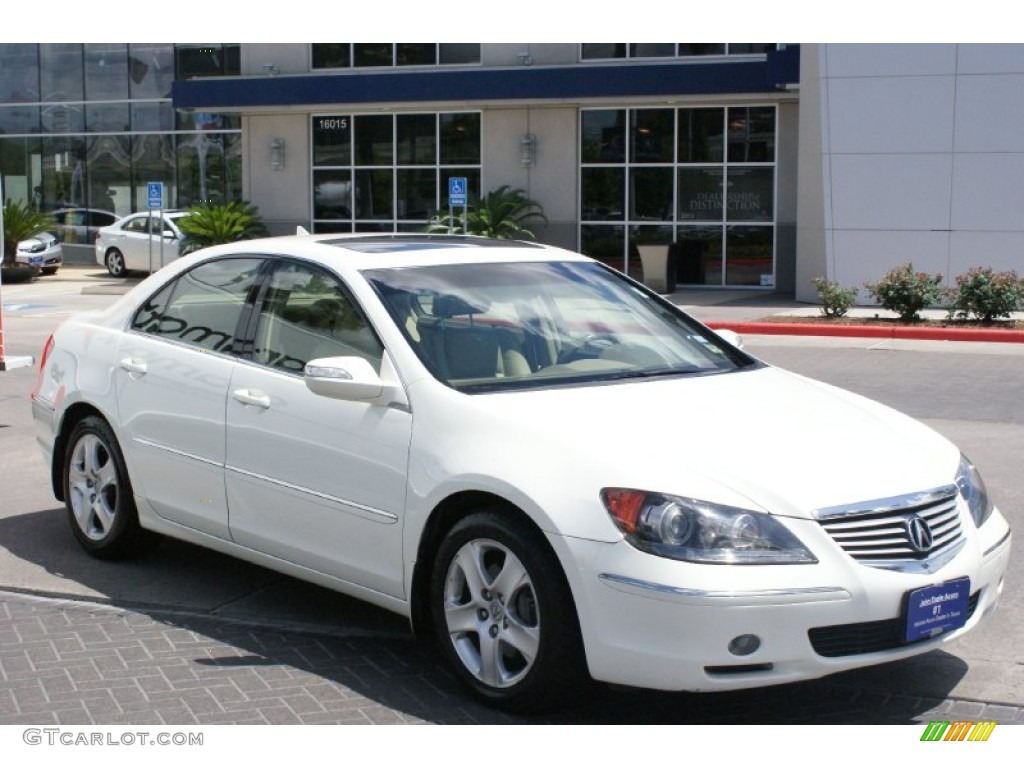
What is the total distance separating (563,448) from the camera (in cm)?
474

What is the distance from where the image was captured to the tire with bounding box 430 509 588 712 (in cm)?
463

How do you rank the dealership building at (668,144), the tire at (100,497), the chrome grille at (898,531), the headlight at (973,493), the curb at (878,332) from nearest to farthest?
the chrome grille at (898,531)
the headlight at (973,493)
the tire at (100,497)
the curb at (878,332)
the dealership building at (668,144)

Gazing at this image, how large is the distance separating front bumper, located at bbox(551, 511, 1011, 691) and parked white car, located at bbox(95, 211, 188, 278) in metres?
28.7

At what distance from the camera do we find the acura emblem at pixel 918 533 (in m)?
4.62

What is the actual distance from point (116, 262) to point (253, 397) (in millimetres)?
28748

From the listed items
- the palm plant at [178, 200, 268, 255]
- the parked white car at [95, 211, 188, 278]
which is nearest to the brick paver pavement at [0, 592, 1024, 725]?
the palm plant at [178, 200, 268, 255]

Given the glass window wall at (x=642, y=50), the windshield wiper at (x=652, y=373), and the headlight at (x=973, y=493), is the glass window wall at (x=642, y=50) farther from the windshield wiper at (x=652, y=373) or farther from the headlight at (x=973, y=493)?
the headlight at (x=973, y=493)

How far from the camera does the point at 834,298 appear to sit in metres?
21.4

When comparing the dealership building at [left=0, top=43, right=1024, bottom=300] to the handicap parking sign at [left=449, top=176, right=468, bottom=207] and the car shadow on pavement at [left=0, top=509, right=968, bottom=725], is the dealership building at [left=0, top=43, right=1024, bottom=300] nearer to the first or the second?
the handicap parking sign at [left=449, top=176, right=468, bottom=207]

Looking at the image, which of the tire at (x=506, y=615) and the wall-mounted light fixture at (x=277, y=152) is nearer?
the tire at (x=506, y=615)

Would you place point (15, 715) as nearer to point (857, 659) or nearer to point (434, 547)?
point (434, 547)

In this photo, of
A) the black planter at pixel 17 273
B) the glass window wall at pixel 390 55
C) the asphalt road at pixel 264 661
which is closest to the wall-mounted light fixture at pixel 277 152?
the glass window wall at pixel 390 55

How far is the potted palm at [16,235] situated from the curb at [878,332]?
58.5ft

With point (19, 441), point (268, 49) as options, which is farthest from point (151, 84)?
point (19, 441)
